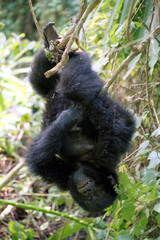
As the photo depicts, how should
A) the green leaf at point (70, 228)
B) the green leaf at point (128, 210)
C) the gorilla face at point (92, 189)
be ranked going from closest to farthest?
the green leaf at point (128, 210) → the gorilla face at point (92, 189) → the green leaf at point (70, 228)

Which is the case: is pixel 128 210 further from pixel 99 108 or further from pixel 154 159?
pixel 99 108

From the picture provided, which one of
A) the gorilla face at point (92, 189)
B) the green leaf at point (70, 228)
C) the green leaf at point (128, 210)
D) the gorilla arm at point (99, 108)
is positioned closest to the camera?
the green leaf at point (128, 210)

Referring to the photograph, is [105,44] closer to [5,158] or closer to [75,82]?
[75,82]

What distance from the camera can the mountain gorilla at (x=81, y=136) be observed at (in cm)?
263

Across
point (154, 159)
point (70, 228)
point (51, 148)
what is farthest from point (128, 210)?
point (70, 228)

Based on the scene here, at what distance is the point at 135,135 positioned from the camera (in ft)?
9.68

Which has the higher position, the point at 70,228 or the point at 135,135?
the point at 135,135

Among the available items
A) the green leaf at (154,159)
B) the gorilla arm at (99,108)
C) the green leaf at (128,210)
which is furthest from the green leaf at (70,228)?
the green leaf at (154,159)

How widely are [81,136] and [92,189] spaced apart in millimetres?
521

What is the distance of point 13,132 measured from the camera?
17.1 feet

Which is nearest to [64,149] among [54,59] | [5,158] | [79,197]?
[79,197]

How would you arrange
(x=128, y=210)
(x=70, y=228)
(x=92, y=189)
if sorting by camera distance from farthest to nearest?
1. (x=70, y=228)
2. (x=92, y=189)
3. (x=128, y=210)

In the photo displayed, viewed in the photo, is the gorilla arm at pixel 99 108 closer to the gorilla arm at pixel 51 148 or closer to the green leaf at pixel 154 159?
the gorilla arm at pixel 51 148

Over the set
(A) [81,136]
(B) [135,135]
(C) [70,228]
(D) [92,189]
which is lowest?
(C) [70,228]
